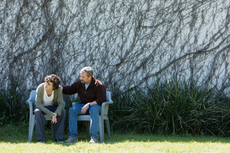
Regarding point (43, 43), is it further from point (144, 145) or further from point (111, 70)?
point (144, 145)

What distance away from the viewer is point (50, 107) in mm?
3490

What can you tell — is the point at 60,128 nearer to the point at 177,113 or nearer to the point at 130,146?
the point at 130,146

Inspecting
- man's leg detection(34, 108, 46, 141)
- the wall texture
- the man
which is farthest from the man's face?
the wall texture

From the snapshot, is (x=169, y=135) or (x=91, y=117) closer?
(x=91, y=117)

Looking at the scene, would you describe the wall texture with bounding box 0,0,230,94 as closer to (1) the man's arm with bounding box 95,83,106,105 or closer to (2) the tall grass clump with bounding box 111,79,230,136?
(2) the tall grass clump with bounding box 111,79,230,136

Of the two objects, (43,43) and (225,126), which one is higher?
(43,43)

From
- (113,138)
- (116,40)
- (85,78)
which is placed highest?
(116,40)

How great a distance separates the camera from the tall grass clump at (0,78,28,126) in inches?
162

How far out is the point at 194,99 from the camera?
379 cm

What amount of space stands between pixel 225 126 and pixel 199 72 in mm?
1171

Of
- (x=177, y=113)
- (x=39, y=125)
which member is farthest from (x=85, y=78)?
(x=177, y=113)

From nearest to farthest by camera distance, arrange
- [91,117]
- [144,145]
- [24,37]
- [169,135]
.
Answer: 1. [144,145]
2. [91,117]
3. [169,135]
4. [24,37]

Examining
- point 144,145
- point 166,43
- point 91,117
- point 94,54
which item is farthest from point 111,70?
point 144,145

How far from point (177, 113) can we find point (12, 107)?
261cm
